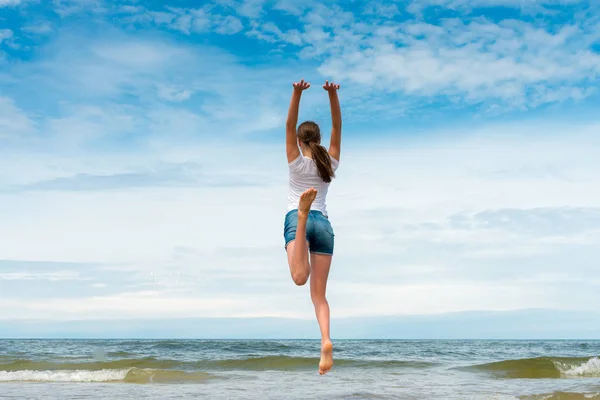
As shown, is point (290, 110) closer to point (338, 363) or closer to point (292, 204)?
point (292, 204)

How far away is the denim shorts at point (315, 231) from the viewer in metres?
4.84

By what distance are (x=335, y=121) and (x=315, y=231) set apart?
935 millimetres

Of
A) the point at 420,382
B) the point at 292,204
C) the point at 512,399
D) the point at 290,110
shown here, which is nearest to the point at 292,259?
the point at 292,204

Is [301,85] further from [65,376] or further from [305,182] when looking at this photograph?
[65,376]

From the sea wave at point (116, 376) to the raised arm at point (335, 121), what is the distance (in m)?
12.0

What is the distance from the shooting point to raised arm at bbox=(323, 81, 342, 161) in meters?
4.89

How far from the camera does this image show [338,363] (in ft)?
68.1

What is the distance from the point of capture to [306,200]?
460 cm

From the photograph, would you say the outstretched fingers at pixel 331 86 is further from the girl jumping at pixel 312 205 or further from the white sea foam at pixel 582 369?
the white sea foam at pixel 582 369

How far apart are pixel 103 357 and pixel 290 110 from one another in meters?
22.0

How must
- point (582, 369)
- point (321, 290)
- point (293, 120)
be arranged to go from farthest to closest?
point (582, 369) → point (321, 290) → point (293, 120)

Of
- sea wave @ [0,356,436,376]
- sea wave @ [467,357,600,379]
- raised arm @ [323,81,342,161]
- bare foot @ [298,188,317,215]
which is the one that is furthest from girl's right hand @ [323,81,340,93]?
sea wave @ [0,356,436,376]

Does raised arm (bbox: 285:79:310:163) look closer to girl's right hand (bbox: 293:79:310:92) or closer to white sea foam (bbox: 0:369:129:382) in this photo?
girl's right hand (bbox: 293:79:310:92)

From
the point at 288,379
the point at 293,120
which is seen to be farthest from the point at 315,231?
the point at 288,379
